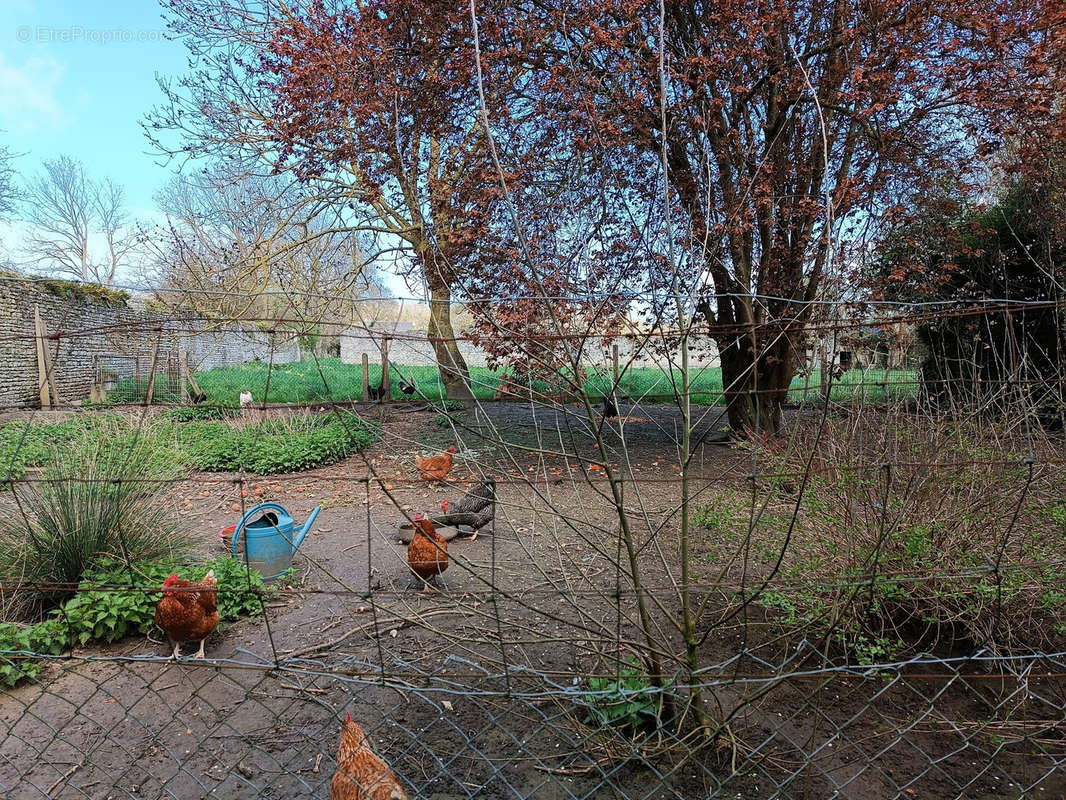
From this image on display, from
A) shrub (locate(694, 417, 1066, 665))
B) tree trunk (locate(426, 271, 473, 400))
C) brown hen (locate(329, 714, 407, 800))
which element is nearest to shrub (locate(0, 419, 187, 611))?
tree trunk (locate(426, 271, 473, 400))

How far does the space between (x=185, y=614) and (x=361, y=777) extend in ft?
4.85

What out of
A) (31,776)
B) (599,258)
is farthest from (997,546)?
(599,258)

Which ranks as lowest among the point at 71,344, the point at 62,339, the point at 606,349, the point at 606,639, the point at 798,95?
the point at 606,639

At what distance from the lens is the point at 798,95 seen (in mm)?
4965

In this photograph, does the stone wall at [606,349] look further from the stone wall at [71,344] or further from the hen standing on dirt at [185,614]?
the stone wall at [71,344]

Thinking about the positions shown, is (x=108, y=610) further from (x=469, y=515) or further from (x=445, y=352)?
(x=469, y=515)

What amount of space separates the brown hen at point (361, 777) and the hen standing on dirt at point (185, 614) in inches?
49.8

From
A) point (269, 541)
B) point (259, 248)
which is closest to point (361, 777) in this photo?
point (269, 541)

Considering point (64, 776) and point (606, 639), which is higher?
point (606, 639)

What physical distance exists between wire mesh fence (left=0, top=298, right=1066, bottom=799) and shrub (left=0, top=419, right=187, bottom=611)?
15mm

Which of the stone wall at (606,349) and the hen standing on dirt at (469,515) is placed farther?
the hen standing on dirt at (469,515)

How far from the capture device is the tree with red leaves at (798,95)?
213 inches

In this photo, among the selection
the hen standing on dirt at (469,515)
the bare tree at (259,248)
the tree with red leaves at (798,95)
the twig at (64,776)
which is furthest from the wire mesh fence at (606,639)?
the bare tree at (259,248)

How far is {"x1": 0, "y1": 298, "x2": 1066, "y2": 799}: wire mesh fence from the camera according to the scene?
1.80 metres
